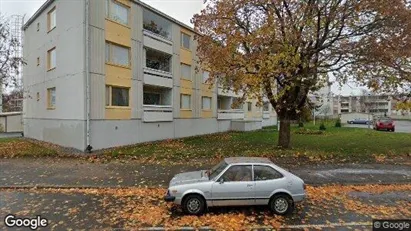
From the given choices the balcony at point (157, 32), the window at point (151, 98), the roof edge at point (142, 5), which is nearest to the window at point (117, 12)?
the roof edge at point (142, 5)

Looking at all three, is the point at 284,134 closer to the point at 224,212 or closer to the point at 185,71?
the point at 224,212

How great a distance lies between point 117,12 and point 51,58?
245 inches

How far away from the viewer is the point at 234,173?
6789 mm

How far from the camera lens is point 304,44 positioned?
13.9 metres

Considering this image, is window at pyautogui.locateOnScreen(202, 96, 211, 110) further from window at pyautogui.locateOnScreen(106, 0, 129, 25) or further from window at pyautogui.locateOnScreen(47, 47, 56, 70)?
window at pyautogui.locateOnScreen(47, 47, 56, 70)

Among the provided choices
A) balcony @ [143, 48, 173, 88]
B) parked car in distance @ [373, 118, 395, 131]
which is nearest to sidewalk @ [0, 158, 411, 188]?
balcony @ [143, 48, 173, 88]

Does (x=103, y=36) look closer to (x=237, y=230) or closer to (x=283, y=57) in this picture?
(x=283, y=57)

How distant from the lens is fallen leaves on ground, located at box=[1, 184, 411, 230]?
20.0ft

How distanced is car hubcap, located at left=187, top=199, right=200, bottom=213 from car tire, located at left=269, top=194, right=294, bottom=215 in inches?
70.0

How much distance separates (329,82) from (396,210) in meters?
9.38

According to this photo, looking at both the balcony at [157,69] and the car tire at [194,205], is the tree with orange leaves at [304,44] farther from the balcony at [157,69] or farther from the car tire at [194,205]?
the car tire at [194,205]

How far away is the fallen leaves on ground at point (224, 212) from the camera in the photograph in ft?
20.0

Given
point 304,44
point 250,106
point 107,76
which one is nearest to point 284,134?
point 304,44

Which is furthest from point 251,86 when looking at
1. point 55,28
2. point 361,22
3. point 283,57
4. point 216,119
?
point 216,119
